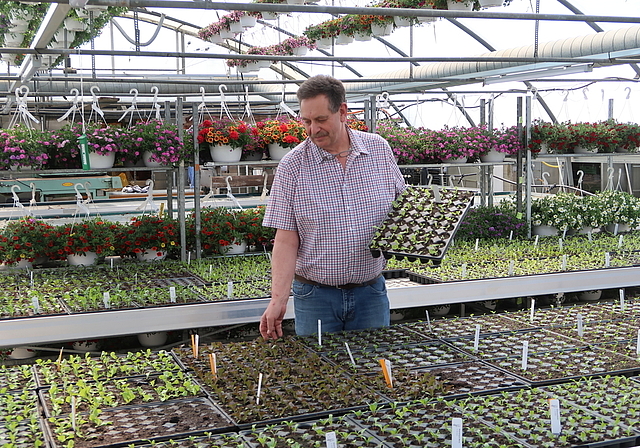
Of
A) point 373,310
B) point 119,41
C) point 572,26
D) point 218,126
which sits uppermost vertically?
point 119,41

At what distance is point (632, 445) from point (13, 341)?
3.10 meters

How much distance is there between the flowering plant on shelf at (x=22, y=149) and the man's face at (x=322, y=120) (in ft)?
10.4

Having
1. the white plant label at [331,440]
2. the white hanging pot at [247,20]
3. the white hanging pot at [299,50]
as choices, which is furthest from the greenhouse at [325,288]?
the white hanging pot at [299,50]

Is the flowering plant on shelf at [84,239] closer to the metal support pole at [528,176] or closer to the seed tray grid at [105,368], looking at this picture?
the seed tray grid at [105,368]

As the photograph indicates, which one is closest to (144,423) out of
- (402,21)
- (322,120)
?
(322,120)

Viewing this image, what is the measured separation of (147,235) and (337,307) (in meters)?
3.05

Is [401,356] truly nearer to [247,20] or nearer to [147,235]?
[147,235]

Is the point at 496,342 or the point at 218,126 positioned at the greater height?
the point at 218,126

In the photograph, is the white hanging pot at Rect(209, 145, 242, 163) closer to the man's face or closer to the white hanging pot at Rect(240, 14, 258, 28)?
the white hanging pot at Rect(240, 14, 258, 28)

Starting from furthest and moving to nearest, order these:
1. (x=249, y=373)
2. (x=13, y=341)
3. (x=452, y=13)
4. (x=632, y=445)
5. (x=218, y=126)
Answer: (x=218, y=126) < (x=13, y=341) < (x=452, y=13) < (x=249, y=373) < (x=632, y=445)

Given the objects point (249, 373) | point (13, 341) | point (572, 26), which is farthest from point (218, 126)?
point (572, 26)

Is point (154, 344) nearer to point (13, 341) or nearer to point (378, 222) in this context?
point (13, 341)

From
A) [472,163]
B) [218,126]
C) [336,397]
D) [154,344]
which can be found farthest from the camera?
[472,163]

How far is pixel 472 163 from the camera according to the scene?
21.6 ft
